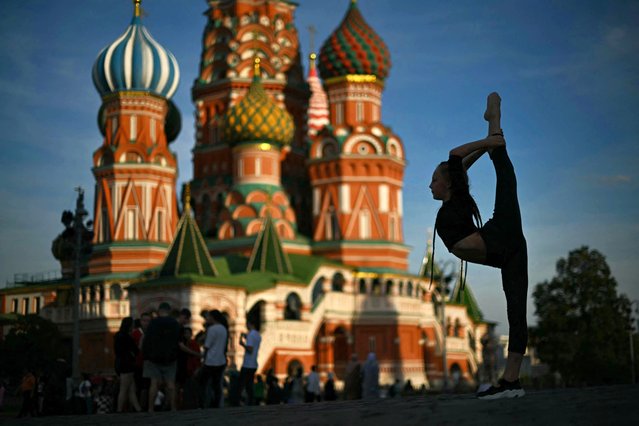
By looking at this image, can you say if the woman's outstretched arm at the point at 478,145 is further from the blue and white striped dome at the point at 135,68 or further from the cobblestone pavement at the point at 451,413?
the blue and white striped dome at the point at 135,68

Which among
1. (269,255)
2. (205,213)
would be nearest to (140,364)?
(269,255)

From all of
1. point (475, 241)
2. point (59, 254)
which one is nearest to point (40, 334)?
point (59, 254)

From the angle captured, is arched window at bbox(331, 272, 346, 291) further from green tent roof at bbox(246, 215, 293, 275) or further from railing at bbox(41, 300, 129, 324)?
railing at bbox(41, 300, 129, 324)

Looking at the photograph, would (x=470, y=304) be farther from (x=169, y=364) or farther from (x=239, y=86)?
(x=169, y=364)

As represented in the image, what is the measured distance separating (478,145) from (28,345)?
30.0m

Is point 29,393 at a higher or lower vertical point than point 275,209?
lower

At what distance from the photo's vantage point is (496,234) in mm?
5457

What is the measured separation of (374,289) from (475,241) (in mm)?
32234

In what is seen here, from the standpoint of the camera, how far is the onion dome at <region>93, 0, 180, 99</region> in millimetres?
37594

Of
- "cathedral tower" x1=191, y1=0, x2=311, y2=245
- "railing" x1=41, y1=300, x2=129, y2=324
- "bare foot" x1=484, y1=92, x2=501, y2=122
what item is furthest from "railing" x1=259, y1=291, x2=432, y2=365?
"bare foot" x1=484, y1=92, x2=501, y2=122

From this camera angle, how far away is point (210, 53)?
43.0 m

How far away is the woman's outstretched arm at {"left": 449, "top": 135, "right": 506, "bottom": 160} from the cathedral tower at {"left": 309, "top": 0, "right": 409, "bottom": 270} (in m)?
31.8

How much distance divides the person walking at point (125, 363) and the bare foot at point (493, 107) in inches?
213

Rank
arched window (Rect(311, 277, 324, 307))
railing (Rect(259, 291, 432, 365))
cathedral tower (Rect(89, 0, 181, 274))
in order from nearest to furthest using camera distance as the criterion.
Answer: railing (Rect(259, 291, 432, 365)) < arched window (Rect(311, 277, 324, 307)) < cathedral tower (Rect(89, 0, 181, 274))
